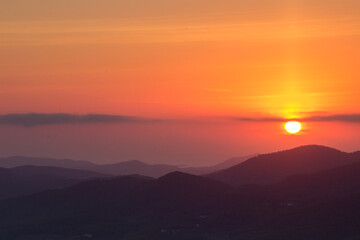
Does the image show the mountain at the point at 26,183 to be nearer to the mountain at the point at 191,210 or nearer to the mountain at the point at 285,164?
the mountain at the point at 191,210

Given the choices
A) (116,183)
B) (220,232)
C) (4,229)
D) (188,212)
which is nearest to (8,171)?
(116,183)

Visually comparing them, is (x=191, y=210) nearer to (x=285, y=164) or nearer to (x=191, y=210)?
(x=191, y=210)

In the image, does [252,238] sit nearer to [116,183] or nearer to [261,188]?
[261,188]

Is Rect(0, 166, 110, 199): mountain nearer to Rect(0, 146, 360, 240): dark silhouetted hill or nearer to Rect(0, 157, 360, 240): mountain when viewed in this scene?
Rect(0, 146, 360, 240): dark silhouetted hill

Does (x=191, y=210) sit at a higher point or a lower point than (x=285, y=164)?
lower

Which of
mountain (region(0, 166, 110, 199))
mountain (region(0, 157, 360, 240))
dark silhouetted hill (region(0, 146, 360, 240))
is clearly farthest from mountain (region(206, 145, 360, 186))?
mountain (region(0, 166, 110, 199))

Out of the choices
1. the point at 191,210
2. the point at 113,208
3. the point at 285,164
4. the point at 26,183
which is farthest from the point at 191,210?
the point at 26,183
